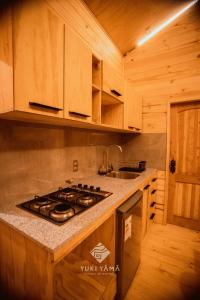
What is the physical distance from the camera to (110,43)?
2338mm

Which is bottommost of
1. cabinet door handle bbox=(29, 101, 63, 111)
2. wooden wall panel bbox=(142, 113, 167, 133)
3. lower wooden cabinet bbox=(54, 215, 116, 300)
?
lower wooden cabinet bbox=(54, 215, 116, 300)

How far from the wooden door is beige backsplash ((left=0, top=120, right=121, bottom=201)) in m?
1.38

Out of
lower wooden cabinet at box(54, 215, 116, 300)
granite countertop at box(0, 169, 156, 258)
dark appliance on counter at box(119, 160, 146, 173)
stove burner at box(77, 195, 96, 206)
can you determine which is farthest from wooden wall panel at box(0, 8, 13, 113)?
dark appliance on counter at box(119, 160, 146, 173)

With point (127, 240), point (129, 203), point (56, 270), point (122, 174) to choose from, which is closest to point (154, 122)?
point (122, 174)

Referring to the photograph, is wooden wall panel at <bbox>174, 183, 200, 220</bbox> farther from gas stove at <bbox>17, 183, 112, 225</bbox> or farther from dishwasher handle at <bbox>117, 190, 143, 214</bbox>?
gas stove at <bbox>17, 183, 112, 225</bbox>

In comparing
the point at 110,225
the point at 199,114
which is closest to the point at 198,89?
the point at 199,114

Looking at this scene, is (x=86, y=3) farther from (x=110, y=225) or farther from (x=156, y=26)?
(x=110, y=225)

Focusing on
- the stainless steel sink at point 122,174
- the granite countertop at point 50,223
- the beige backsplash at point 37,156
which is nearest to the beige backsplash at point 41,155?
the beige backsplash at point 37,156

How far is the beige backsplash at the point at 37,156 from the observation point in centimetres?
110

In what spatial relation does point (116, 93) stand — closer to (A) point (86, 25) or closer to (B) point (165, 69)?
(A) point (86, 25)

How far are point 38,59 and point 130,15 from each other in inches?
68.6

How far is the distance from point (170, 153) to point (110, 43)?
6.12 feet

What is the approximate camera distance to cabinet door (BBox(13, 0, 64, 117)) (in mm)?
785

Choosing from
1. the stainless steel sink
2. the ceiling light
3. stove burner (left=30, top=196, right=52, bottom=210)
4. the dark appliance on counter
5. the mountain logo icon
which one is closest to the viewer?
stove burner (left=30, top=196, right=52, bottom=210)
